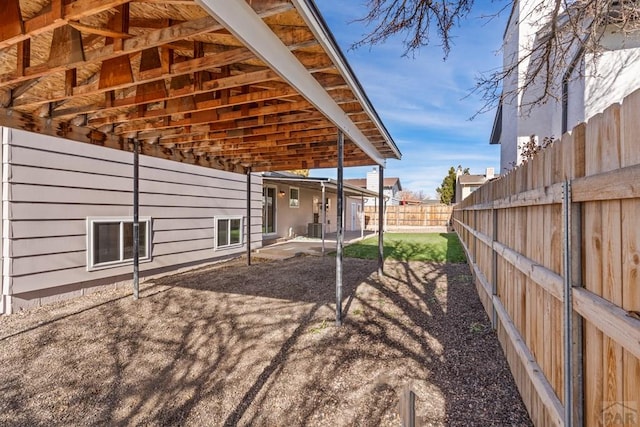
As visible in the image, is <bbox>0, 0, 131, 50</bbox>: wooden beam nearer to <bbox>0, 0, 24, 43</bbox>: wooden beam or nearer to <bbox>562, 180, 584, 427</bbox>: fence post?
<bbox>0, 0, 24, 43</bbox>: wooden beam

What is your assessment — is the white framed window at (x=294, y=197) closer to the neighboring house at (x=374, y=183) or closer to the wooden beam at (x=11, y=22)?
the wooden beam at (x=11, y=22)

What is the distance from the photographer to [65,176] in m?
5.12

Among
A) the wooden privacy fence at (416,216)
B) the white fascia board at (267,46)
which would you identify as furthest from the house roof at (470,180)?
the white fascia board at (267,46)

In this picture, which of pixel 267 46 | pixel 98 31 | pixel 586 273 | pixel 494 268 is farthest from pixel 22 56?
pixel 494 268

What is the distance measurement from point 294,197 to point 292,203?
0.33 m

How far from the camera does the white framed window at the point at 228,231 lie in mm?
8875

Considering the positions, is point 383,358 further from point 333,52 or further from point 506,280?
point 333,52

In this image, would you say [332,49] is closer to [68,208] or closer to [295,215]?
[68,208]

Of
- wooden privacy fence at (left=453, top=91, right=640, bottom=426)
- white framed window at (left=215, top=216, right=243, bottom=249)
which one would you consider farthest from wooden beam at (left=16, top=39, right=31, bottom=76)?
white framed window at (left=215, top=216, right=243, bottom=249)

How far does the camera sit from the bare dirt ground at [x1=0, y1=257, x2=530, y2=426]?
98.0 inches

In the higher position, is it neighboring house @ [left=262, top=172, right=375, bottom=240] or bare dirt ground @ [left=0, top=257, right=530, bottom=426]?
neighboring house @ [left=262, top=172, right=375, bottom=240]

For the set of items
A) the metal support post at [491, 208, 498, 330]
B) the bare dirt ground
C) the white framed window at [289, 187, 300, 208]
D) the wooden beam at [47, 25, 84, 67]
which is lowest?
the bare dirt ground

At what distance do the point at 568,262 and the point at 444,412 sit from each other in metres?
1.59

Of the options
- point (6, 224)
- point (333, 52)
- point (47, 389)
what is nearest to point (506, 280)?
point (333, 52)
